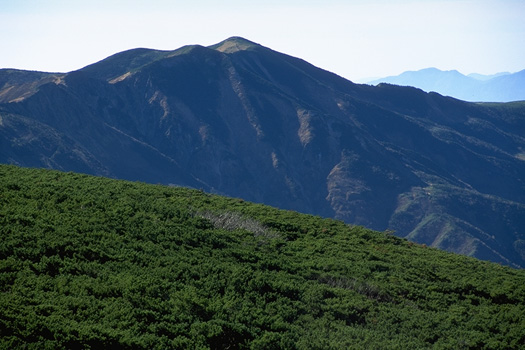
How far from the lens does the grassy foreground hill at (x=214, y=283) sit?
1532 cm

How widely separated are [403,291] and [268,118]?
17783cm

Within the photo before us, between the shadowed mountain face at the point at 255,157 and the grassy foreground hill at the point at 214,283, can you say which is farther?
the shadowed mountain face at the point at 255,157

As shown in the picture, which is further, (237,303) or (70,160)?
(70,160)

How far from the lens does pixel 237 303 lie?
18.4m

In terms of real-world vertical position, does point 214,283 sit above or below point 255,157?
above

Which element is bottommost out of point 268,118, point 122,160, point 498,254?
point 498,254

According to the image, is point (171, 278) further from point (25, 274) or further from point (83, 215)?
point (83, 215)

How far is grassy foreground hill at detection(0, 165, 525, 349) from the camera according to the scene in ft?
50.3

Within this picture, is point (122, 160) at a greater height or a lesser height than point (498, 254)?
greater

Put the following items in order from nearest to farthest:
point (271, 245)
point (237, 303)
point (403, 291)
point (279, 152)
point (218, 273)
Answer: point (237, 303) < point (218, 273) < point (403, 291) < point (271, 245) < point (279, 152)

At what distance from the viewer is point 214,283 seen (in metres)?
19.6

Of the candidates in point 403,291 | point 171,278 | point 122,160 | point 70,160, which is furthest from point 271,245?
Result: point 122,160

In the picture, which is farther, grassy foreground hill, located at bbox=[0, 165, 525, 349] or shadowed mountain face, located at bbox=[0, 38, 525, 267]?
shadowed mountain face, located at bbox=[0, 38, 525, 267]

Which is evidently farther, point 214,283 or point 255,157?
point 255,157
